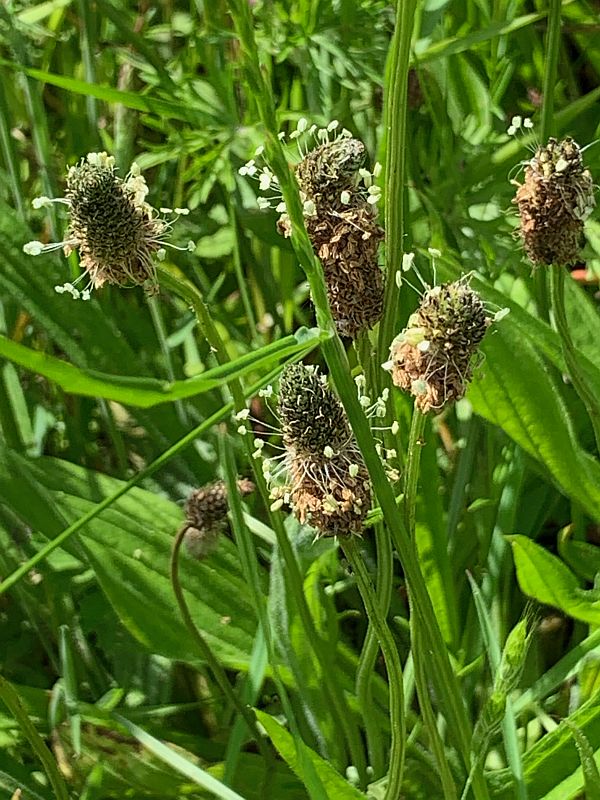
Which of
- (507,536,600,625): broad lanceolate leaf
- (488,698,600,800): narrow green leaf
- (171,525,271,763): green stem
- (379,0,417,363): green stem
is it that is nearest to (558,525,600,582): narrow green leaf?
(507,536,600,625): broad lanceolate leaf

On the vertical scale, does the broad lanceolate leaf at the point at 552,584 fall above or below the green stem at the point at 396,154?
below

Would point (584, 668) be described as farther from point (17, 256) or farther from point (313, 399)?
point (17, 256)

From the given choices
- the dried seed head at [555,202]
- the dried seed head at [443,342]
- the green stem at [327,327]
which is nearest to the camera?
the green stem at [327,327]

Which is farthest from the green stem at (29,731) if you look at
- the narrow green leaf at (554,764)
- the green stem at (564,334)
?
the green stem at (564,334)

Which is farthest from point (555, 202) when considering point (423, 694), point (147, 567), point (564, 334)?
point (147, 567)

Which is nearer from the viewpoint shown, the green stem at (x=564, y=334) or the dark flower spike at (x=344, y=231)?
the dark flower spike at (x=344, y=231)

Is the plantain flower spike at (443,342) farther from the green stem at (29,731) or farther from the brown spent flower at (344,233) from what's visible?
the green stem at (29,731)
